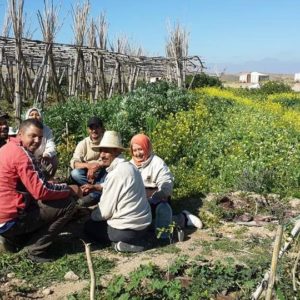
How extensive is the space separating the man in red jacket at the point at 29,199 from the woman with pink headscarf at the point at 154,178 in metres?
1.10

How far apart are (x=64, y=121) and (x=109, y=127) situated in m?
0.95

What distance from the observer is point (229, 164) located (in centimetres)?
752

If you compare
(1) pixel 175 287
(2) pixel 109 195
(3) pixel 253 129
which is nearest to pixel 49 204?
(2) pixel 109 195

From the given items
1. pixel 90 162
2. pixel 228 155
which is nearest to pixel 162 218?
pixel 90 162

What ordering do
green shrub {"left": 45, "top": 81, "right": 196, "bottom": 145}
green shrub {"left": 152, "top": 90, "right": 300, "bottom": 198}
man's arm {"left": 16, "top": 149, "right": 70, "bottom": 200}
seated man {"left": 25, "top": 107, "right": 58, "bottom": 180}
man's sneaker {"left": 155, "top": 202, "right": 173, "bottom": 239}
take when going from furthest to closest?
green shrub {"left": 45, "top": 81, "right": 196, "bottom": 145}
green shrub {"left": 152, "top": 90, "right": 300, "bottom": 198}
seated man {"left": 25, "top": 107, "right": 58, "bottom": 180}
man's sneaker {"left": 155, "top": 202, "right": 173, "bottom": 239}
man's arm {"left": 16, "top": 149, "right": 70, "bottom": 200}

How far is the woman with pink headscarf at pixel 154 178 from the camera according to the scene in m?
5.48

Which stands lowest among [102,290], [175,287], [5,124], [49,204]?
[102,290]

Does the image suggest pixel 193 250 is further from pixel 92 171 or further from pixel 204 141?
pixel 204 141

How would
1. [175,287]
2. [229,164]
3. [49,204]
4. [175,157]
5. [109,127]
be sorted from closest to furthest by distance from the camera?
[175,287] < [49,204] < [229,164] < [175,157] < [109,127]

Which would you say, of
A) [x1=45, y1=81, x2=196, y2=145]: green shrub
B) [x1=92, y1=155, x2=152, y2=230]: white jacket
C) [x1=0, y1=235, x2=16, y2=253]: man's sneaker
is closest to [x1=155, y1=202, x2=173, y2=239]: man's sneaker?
[x1=92, y1=155, x2=152, y2=230]: white jacket

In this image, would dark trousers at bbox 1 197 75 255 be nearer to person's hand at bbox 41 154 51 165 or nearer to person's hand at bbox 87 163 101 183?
person's hand at bbox 41 154 51 165

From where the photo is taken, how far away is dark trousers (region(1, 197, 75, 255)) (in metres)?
4.46

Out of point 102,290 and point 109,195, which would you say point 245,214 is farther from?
point 102,290

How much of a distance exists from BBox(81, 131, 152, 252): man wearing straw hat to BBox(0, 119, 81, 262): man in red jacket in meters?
0.39
